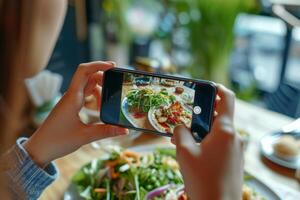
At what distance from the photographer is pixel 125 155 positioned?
0.88m

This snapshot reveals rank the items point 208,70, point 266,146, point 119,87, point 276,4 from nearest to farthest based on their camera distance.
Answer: point 119,87 → point 266,146 → point 276,4 → point 208,70

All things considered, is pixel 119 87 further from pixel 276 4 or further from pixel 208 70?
pixel 208 70

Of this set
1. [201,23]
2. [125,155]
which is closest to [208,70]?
[201,23]

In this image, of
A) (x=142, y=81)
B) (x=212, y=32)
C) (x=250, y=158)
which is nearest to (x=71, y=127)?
(x=142, y=81)

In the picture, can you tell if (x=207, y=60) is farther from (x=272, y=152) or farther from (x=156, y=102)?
(x=156, y=102)

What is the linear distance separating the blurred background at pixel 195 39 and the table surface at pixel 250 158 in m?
0.31

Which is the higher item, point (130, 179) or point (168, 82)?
point (168, 82)

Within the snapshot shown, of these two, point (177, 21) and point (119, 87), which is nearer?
point (119, 87)

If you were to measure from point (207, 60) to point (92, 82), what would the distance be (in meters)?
1.27

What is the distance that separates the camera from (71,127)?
65cm

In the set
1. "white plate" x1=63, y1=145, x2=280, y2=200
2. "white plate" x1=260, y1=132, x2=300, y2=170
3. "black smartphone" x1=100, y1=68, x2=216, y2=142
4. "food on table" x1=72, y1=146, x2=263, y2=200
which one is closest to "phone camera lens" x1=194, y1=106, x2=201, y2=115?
"black smartphone" x1=100, y1=68, x2=216, y2=142

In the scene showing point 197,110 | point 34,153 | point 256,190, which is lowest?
point 256,190

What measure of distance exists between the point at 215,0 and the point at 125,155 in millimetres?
1129

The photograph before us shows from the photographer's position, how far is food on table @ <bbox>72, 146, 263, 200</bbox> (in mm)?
789
